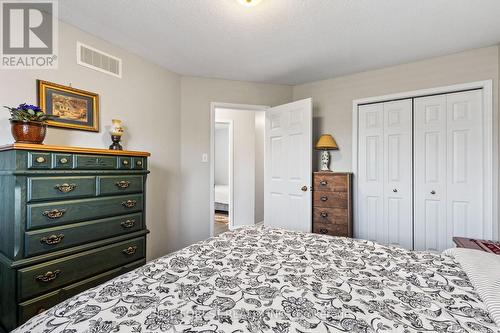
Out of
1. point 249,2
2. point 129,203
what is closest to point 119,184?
point 129,203

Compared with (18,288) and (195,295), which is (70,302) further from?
(18,288)

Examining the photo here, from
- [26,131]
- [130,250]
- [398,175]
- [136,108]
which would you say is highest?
[136,108]

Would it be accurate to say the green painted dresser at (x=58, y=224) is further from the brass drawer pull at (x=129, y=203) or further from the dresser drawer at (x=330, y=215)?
the dresser drawer at (x=330, y=215)

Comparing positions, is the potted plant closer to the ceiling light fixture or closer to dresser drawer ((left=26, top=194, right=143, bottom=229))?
dresser drawer ((left=26, top=194, right=143, bottom=229))

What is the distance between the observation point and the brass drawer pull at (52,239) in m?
1.48

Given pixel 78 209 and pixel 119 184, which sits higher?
pixel 119 184

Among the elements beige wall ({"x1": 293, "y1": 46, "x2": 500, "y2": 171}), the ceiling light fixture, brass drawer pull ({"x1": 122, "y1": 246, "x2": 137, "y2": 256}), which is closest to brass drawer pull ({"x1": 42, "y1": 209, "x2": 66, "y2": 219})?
brass drawer pull ({"x1": 122, "y1": 246, "x2": 137, "y2": 256})

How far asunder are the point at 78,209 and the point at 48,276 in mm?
420

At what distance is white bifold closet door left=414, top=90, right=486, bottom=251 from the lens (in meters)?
2.51

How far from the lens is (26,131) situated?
4.98 ft

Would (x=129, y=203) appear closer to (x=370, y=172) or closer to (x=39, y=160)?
(x=39, y=160)

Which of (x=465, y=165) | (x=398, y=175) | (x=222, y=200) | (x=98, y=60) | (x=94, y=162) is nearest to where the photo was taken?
(x=94, y=162)

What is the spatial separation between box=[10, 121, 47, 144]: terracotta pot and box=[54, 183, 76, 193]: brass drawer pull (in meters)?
0.32

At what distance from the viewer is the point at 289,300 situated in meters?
0.88
